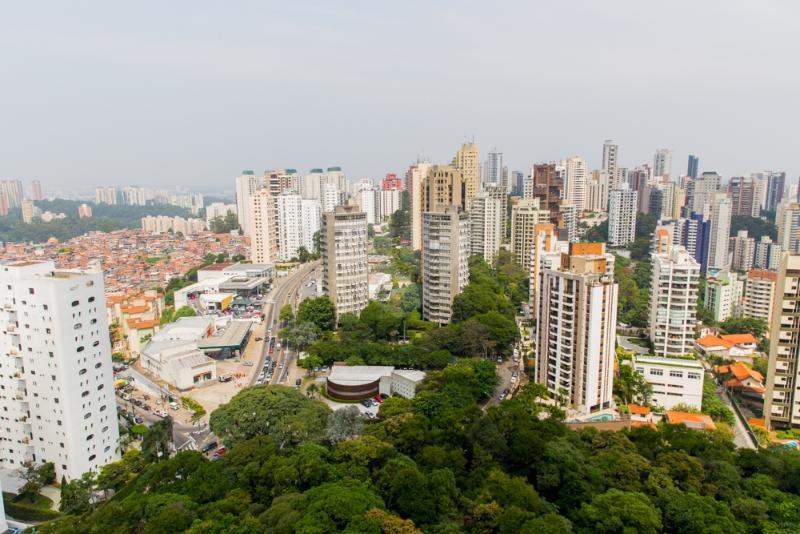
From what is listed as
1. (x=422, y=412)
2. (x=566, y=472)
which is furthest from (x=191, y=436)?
(x=566, y=472)

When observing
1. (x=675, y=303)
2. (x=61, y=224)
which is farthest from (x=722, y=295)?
(x=61, y=224)

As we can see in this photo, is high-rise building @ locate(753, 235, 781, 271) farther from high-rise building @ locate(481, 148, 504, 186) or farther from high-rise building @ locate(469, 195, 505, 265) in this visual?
high-rise building @ locate(481, 148, 504, 186)

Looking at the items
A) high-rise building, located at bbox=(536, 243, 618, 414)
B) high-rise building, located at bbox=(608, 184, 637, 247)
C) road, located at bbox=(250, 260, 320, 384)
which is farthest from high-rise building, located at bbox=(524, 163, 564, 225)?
high-rise building, located at bbox=(536, 243, 618, 414)

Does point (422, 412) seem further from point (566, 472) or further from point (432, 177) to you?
point (432, 177)

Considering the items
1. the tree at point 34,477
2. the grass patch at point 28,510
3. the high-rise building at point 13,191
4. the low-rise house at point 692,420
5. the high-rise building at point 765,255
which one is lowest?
the grass patch at point 28,510

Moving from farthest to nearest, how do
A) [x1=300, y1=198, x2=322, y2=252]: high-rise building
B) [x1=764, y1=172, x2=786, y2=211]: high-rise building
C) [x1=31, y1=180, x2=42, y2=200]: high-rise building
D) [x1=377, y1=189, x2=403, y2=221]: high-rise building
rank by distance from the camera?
[x1=31, y1=180, x2=42, y2=200]: high-rise building < [x1=377, y1=189, x2=403, y2=221]: high-rise building < [x1=764, y1=172, x2=786, y2=211]: high-rise building < [x1=300, y1=198, x2=322, y2=252]: high-rise building

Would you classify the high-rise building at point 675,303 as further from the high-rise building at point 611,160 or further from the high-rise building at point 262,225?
the high-rise building at point 611,160

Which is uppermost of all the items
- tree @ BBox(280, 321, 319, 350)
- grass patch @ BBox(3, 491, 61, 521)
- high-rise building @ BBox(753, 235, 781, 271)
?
high-rise building @ BBox(753, 235, 781, 271)

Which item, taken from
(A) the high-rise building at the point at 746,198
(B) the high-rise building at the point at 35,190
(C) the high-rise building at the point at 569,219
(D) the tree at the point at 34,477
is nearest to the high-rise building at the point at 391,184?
(C) the high-rise building at the point at 569,219

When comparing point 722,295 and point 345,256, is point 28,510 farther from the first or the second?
point 722,295
